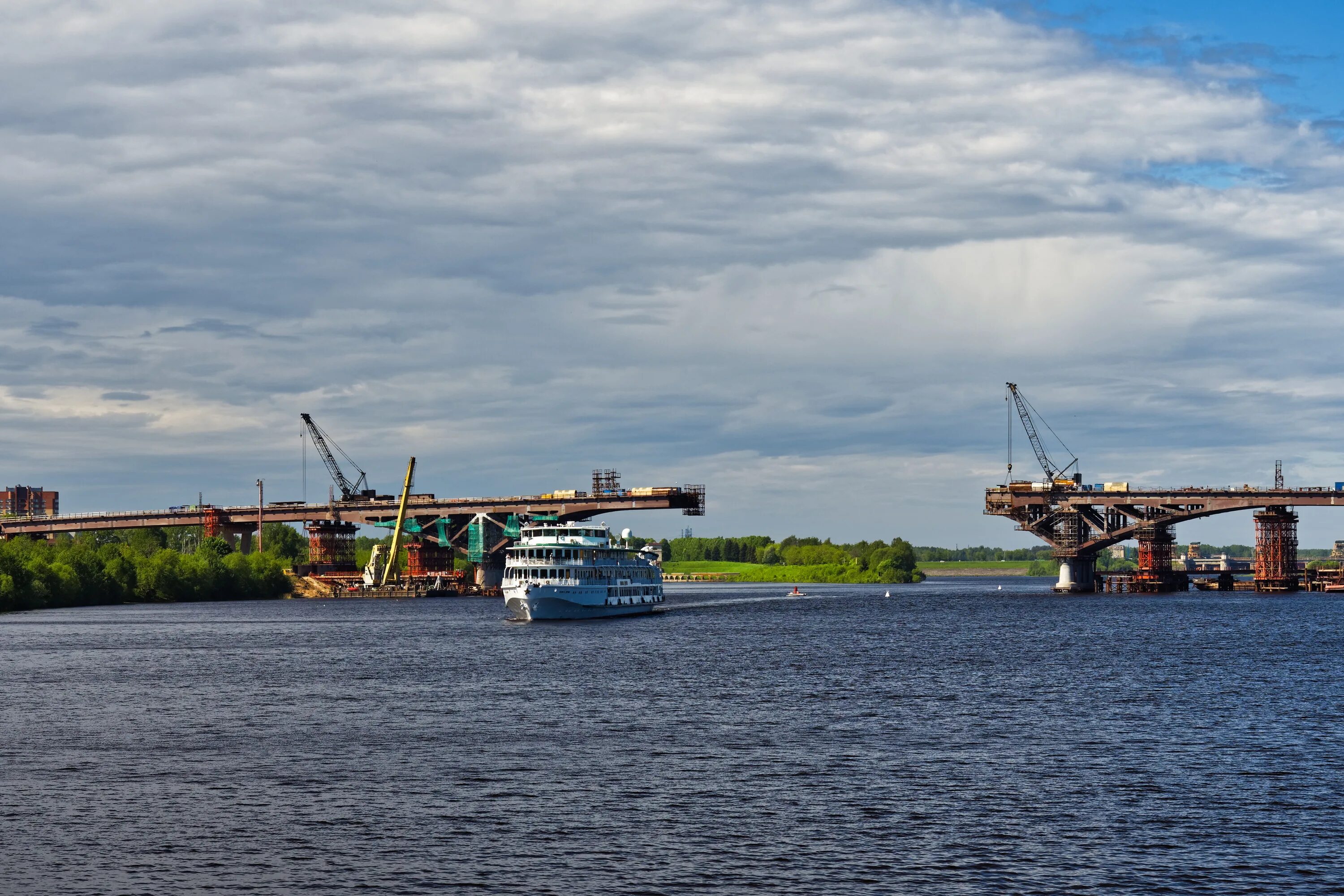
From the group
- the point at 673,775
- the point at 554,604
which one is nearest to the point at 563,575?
the point at 554,604

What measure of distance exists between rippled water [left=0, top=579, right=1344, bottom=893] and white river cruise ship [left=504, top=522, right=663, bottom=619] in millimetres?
46177

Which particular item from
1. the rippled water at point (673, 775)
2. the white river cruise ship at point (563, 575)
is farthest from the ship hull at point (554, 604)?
the rippled water at point (673, 775)

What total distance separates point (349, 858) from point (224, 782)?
1433cm

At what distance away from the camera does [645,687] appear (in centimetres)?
9025

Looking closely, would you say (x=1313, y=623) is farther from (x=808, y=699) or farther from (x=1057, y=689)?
(x=808, y=699)

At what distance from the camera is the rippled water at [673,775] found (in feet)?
138

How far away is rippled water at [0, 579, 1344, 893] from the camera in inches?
1651

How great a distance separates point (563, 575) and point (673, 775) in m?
105

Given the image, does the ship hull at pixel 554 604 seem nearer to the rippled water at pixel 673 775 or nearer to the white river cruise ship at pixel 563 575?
the white river cruise ship at pixel 563 575

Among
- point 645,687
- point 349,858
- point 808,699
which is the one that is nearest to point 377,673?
point 645,687

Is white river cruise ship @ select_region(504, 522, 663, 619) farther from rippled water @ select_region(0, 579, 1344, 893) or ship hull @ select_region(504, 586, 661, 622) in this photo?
rippled water @ select_region(0, 579, 1344, 893)

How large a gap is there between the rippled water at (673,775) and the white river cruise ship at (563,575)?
46177mm

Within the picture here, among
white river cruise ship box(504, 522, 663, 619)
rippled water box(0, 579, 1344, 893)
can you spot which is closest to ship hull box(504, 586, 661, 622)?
white river cruise ship box(504, 522, 663, 619)

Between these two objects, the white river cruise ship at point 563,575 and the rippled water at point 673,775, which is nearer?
the rippled water at point 673,775
